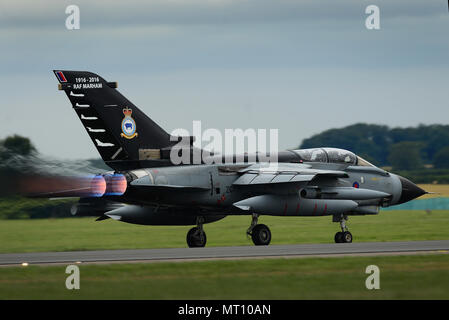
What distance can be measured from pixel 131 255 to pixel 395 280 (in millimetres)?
Result: 8315

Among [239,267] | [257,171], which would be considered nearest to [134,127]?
[257,171]

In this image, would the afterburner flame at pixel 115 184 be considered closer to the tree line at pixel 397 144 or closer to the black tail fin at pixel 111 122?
the black tail fin at pixel 111 122

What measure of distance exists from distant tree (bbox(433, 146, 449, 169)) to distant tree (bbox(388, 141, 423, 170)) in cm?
99

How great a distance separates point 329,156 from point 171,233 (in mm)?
8810

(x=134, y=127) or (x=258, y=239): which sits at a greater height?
(x=134, y=127)

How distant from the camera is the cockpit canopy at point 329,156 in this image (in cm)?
2684

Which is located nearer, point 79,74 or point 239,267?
point 239,267

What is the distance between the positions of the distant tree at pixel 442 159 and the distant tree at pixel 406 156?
0.99 m

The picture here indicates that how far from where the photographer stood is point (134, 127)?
25.4 m

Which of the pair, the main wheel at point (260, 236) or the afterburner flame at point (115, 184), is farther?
the main wheel at point (260, 236)

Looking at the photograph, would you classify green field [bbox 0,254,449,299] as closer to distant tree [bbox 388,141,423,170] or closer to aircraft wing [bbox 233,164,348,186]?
aircraft wing [bbox 233,164,348,186]

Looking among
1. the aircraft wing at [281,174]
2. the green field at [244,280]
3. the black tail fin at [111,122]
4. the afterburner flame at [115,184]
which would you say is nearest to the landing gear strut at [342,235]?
the aircraft wing at [281,174]
